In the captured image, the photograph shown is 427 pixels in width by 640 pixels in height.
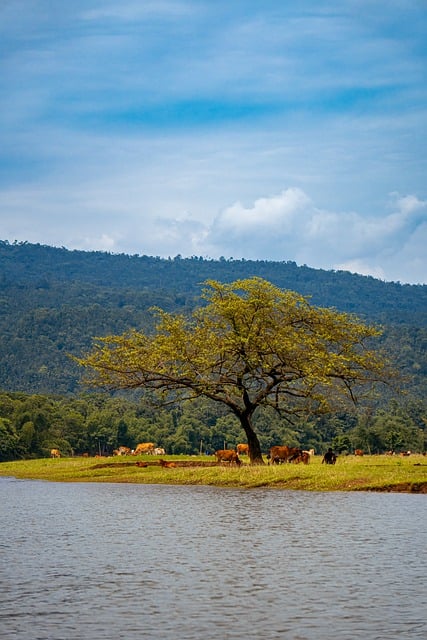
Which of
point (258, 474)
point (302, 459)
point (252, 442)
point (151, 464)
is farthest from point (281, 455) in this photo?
point (258, 474)

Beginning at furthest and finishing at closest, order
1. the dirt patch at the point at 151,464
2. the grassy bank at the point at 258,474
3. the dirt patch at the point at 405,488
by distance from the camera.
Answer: the dirt patch at the point at 151,464, the grassy bank at the point at 258,474, the dirt patch at the point at 405,488

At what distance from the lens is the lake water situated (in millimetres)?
13320

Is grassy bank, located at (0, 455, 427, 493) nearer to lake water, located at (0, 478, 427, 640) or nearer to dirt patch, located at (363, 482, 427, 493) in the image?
dirt patch, located at (363, 482, 427, 493)

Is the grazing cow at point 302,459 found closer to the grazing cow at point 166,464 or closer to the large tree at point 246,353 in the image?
the large tree at point 246,353

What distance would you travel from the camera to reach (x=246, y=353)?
43.5 meters

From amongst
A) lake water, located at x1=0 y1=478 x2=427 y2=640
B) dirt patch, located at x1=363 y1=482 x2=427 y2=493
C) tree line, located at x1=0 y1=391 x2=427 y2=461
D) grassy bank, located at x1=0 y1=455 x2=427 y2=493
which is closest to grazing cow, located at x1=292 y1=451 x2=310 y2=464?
grassy bank, located at x1=0 y1=455 x2=427 y2=493

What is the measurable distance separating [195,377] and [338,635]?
3159cm

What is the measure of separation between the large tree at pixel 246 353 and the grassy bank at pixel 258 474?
3.89 meters

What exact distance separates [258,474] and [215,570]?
2054cm

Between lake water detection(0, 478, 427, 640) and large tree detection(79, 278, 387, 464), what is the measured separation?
45.7ft

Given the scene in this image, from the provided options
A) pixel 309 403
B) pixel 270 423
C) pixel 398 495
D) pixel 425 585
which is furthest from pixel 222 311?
pixel 270 423

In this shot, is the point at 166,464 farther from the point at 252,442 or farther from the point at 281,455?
the point at 281,455

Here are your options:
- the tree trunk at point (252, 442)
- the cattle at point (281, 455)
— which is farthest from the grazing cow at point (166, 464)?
the cattle at point (281, 455)

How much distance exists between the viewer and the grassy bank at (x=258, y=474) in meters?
34.8
